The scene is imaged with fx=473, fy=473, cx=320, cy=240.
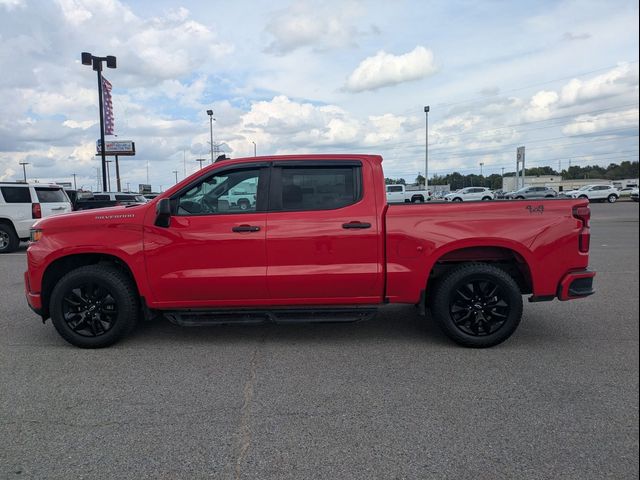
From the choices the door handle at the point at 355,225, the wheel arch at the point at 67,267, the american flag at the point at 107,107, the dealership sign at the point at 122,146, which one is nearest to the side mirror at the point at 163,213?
the wheel arch at the point at 67,267

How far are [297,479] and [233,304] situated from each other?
2.28m

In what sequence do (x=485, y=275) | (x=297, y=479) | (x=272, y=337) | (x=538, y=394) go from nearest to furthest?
(x=297, y=479)
(x=538, y=394)
(x=485, y=275)
(x=272, y=337)

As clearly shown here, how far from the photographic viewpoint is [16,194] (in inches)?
488

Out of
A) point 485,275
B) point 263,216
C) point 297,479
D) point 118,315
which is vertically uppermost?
point 263,216

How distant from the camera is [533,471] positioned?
268cm

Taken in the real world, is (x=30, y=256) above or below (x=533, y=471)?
above

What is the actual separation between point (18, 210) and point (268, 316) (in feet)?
35.4

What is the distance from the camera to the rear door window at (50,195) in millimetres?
12688

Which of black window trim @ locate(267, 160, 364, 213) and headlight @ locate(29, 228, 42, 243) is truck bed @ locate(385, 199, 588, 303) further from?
headlight @ locate(29, 228, 42, 243)

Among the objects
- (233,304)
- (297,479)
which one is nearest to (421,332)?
(233,304)

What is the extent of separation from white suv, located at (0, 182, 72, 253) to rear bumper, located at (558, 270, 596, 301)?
41.0 feet

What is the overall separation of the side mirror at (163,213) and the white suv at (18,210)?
974 cm

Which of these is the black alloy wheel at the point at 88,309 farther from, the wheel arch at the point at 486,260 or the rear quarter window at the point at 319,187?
the wheel arch at the point at 486,260

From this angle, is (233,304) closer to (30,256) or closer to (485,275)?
(30,256)
